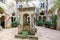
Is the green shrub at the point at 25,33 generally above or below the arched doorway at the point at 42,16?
below

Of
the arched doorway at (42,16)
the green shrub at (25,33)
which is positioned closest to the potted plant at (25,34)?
the green shrub at (25,33)

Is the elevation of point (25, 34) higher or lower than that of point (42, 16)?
lower

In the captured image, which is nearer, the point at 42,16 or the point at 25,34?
the point at 25,34

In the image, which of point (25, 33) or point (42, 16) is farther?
point (42, 16)

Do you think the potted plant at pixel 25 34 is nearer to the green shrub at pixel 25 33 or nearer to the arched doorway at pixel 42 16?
the green shrub at pixel 25 33

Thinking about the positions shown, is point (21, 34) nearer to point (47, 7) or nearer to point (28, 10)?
point (28, 10)

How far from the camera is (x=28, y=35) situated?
16.4 meters

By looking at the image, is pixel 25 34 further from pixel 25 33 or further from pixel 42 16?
pixel 42 16

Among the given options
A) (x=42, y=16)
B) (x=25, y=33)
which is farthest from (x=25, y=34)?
(x=42, y=16)

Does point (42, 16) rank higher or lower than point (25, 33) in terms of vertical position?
higher

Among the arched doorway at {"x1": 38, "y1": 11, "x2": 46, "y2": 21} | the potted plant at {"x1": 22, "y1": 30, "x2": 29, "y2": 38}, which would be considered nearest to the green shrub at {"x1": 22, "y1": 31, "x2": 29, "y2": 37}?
the potted plant at {"x1": 22, "y1": 30, "x2": 29, "y2": 38}

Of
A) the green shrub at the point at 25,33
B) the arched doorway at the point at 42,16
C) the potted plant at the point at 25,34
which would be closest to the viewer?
the potted plant at the point at 25,34

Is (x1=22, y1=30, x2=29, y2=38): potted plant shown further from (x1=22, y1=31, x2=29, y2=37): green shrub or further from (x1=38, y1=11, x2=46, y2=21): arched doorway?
(x1=38, y1=11, x2=46, y2=21): arched doorway

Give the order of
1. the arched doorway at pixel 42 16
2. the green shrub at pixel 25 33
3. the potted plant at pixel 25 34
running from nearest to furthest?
the potted plant at pixel 25 34, the green shrub at pixel 25 33, the arched doorway at pixel 42 16
